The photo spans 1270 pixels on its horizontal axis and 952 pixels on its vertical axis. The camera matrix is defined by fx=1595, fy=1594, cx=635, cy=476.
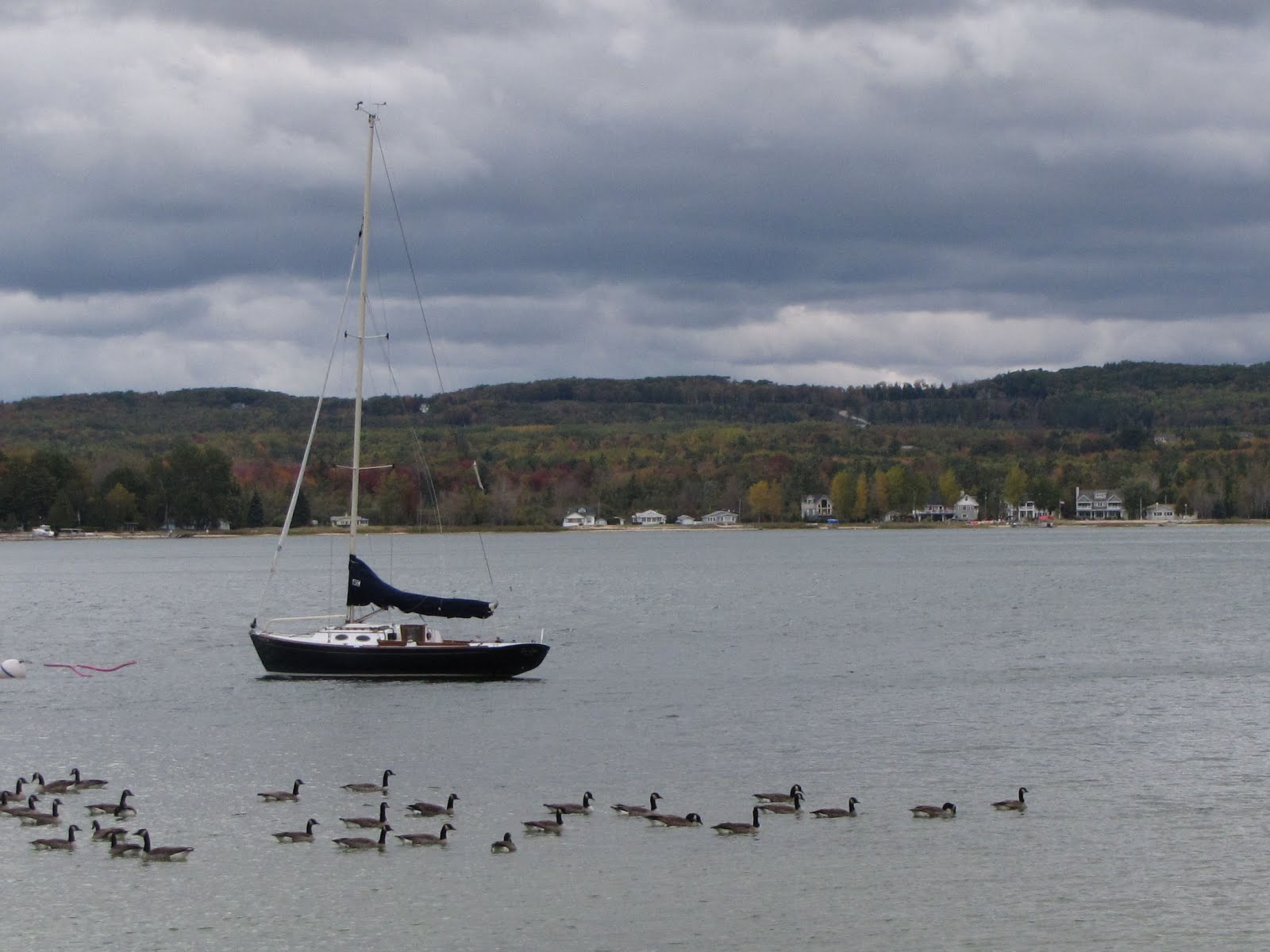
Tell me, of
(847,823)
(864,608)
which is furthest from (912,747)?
(864,608)

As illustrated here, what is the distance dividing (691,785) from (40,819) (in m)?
13.2

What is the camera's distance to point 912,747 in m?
39.4

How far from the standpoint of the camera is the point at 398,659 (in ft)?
164

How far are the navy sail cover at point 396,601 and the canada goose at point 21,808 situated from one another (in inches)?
788

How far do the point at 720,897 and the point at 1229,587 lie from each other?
91.1 metres

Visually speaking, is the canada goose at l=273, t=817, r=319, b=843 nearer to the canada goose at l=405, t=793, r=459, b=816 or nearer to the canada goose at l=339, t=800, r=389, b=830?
the canada goose at l=339, t=800, r=389, b=830

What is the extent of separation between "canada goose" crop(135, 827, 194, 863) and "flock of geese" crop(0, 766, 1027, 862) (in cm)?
1

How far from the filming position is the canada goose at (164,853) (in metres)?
27.9

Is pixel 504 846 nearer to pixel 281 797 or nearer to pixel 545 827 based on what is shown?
pixel 545 827

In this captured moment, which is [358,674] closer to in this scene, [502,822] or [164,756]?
[164,756]

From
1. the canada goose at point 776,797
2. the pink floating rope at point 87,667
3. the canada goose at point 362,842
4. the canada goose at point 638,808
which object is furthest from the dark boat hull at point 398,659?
the canada goose at point 362,842

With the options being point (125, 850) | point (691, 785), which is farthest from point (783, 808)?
point (125, 850)

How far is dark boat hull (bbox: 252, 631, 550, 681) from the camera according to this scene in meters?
49.9

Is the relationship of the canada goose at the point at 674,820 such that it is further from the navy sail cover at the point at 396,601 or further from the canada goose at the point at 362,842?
the navy sail cover at the point at 396,601
